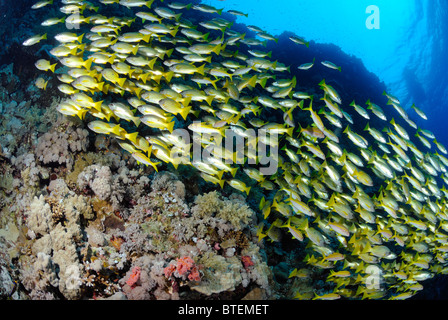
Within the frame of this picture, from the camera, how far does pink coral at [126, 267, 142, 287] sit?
354 cm

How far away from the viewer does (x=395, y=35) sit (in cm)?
4138

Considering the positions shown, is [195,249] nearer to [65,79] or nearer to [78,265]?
[78,265]

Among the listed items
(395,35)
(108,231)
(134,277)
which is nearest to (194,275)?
(134,277)

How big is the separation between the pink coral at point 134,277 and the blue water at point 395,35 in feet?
71.1

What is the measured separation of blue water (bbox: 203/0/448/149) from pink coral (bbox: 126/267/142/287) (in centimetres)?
2168

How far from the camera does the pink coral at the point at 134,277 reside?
354cm

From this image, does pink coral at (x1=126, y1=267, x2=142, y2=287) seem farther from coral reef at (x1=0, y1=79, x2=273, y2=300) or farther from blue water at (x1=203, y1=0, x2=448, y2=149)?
blue water at (x1=203, y1=0, x2=448, y2=149)

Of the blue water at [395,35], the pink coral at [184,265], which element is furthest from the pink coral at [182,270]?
the blue water at [395,35]

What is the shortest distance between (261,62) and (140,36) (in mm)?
3051
